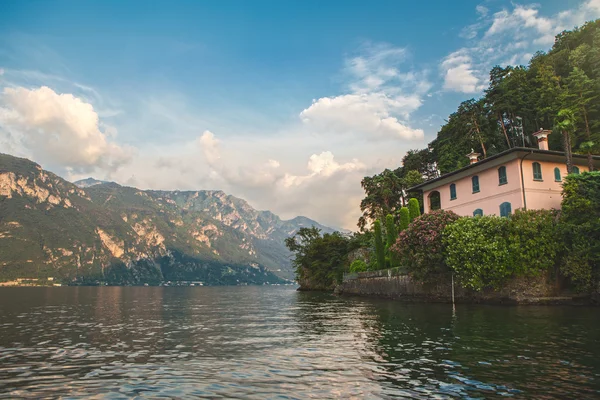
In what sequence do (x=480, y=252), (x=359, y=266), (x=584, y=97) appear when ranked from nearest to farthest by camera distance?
1. (x=480, y=252)
2. (x=584, y=97)
3. (x=359, y=266)

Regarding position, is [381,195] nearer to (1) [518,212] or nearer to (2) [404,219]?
(2) [404,219]

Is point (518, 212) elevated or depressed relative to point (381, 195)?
depressed

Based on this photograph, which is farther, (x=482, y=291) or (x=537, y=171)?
(x=537, y=171)

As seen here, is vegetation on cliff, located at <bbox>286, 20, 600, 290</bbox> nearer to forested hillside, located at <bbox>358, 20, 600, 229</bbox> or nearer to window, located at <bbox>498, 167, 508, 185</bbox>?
forested hillside, located at <bbox>358, 20, 600, 229</bbox>

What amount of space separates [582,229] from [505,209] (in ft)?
29.7

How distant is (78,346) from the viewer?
14.9 m

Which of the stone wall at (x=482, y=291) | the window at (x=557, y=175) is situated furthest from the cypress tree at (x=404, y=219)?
the window at (x=557, y=175)

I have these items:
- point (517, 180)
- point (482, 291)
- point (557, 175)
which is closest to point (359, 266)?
point (482, 291)

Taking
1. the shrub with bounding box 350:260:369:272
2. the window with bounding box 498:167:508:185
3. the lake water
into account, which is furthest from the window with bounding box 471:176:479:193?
the lake water

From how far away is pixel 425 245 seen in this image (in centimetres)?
3481

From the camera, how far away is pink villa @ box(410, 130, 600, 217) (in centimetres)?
3700

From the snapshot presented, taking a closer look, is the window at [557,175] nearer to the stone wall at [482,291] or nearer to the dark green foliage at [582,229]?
the dark green foliage at [582,229]

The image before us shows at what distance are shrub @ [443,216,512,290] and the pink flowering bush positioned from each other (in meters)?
1.40

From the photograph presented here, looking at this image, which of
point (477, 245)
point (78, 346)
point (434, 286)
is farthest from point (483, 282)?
point (78, 346)
